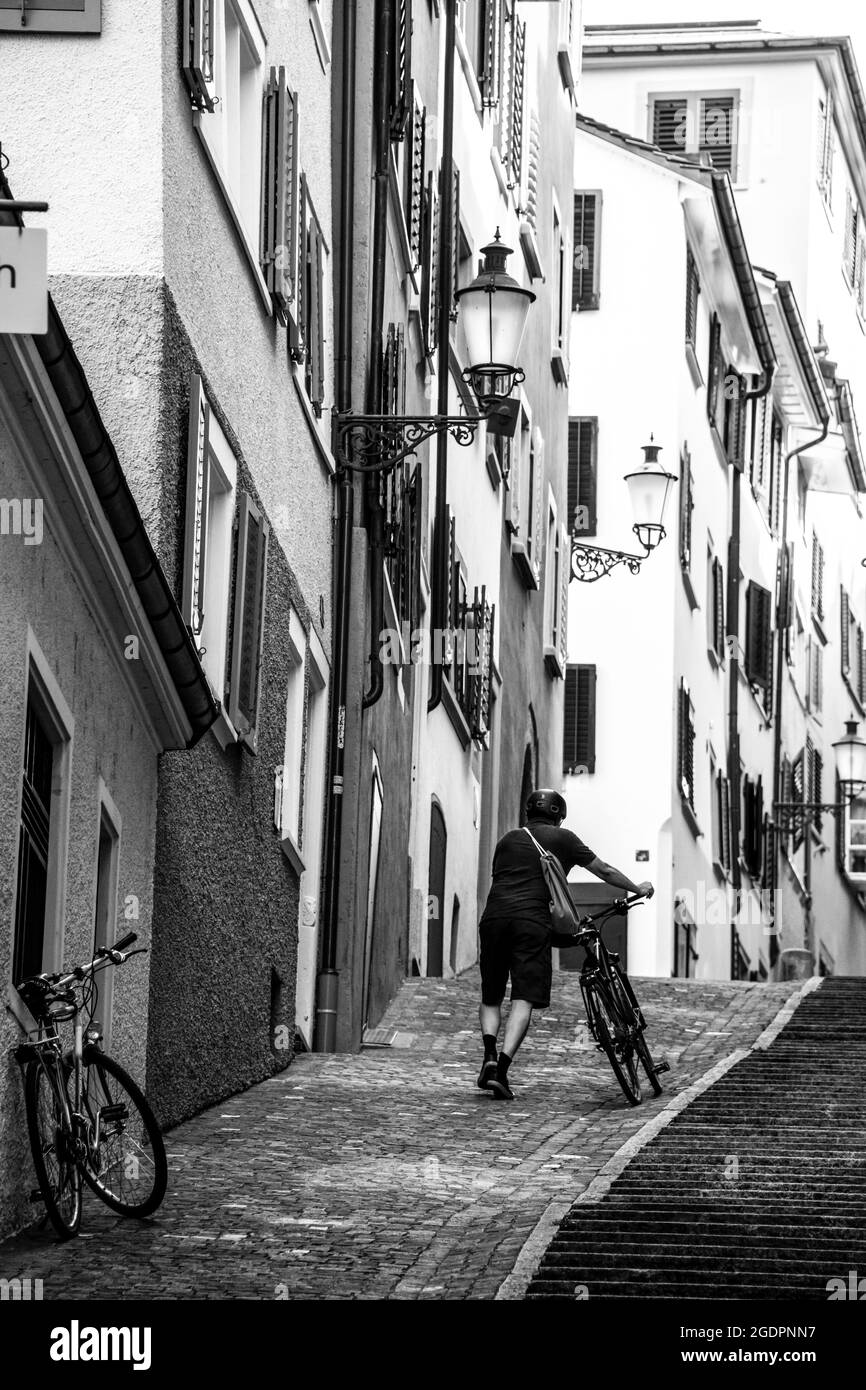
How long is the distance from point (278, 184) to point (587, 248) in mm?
23511

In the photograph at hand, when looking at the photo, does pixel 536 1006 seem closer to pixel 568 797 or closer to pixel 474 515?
pixel 474 515

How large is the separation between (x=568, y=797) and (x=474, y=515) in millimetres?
11820

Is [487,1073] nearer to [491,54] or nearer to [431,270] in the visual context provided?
[431,270]

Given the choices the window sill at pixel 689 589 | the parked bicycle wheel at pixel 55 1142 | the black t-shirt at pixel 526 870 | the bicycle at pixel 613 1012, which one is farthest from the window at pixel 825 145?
the parked bicycle wheel at pixel 55 1142

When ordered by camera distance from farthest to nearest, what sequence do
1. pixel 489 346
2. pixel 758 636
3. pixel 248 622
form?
pixel 758 636 → pixel 489 346 → pixel 248 622

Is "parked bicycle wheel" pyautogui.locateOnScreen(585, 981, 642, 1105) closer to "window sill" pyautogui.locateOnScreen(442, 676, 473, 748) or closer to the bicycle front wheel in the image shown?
the bicycle front wheel

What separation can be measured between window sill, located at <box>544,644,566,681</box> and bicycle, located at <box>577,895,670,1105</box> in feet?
58.0

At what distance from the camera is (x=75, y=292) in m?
11.9

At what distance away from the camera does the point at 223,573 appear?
45.3ft

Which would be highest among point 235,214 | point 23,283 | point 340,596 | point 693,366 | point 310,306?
point 693,366

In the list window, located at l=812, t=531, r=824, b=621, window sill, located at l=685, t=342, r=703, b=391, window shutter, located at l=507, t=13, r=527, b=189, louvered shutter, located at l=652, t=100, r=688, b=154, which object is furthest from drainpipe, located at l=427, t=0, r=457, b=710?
window, located at l=812, t=531, r=824, b=621

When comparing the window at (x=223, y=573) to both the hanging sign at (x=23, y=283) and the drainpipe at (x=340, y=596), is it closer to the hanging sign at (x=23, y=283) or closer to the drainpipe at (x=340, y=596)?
the drainpipe at (x=340, y=596)

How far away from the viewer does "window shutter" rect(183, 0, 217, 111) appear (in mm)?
12258

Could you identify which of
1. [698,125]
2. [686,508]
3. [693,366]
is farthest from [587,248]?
[698,125]
